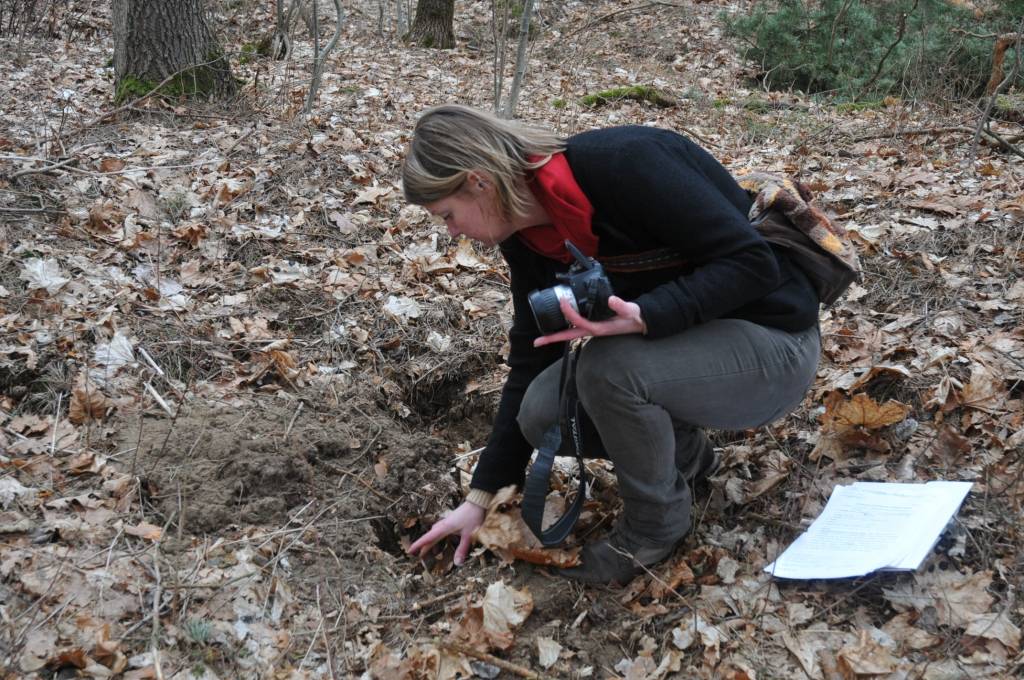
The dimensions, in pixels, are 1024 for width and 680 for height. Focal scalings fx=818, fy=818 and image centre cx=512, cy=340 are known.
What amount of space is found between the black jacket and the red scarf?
40mm

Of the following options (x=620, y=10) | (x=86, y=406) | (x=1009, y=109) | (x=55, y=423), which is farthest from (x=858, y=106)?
(x=55, y=423)

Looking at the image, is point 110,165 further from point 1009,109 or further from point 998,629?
point 1009,109

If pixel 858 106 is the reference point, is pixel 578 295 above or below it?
above

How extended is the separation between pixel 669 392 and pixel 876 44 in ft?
23.0

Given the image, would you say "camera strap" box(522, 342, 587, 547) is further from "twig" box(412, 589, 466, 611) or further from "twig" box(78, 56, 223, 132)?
"twig" box(78, 56, 223, 132)

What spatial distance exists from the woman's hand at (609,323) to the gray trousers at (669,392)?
0.08m

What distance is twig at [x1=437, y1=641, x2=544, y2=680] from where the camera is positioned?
2.32 meters

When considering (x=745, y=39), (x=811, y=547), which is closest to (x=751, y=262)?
(x=811, y=547)

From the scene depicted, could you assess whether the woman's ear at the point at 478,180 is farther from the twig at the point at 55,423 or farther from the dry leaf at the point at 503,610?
the twig at the point at 55,423

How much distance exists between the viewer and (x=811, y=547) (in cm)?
246

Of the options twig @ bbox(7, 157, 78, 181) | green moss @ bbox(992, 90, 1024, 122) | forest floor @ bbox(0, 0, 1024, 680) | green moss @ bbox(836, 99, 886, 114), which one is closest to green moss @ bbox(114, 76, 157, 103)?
forest floor @ bbox(0, 0, 1024, 680)

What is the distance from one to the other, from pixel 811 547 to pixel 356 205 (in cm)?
341

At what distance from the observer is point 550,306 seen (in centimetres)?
212

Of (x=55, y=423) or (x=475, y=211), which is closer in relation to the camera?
(x=475, y=211)
